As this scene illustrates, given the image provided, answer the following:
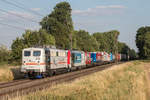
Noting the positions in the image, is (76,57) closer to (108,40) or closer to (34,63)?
(34,63)

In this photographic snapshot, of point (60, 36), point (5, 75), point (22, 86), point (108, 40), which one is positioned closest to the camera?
point (22, 86)

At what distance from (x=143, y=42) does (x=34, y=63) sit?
63533 millimetres

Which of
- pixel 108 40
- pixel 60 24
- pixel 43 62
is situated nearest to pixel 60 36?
pixel 60 24

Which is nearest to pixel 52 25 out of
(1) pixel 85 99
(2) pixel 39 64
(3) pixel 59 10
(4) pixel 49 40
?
(3) pixel 59 10

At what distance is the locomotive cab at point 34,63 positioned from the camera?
21.9 m

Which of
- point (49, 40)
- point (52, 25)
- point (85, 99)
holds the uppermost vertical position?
point (52, 25)

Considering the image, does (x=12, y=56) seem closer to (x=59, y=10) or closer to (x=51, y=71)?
(x=51, y=71)

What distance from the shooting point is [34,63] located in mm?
22094

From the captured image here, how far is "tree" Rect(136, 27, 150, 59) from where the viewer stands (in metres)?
73.7

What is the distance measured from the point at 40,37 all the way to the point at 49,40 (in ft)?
9.87

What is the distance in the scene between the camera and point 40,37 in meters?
45.0

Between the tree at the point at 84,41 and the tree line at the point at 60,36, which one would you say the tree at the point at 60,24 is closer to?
the tree line at the point at 60,36

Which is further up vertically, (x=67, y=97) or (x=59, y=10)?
(x=59, y=10)

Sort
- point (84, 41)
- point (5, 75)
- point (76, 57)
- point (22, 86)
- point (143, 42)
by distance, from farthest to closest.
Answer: point (84, 41)
point (143, 42)
point (76, 57)
point (5, 75)
point (22, 86)
